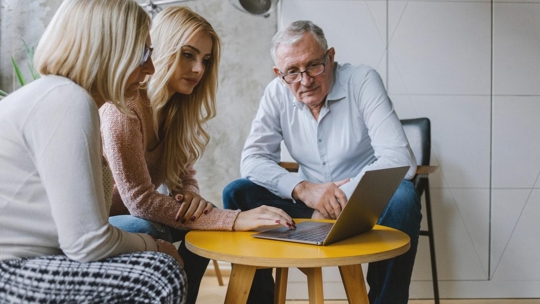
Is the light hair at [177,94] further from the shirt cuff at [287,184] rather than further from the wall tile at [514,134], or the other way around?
the wall tile at [514,134]

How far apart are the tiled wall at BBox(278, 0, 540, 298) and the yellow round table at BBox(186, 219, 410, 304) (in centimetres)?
131

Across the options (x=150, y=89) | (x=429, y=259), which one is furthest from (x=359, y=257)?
(x=429, y=259)

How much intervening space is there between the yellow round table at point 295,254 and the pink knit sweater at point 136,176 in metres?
0.09

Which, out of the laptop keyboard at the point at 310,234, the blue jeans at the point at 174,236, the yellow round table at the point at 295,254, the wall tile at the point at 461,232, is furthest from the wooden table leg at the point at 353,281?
the wall tile at the point at 461,232

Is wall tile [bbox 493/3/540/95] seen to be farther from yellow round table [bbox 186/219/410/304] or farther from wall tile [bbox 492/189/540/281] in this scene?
yellow round table [bbox 186/219/410/304]

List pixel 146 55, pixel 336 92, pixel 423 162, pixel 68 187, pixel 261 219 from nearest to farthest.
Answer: pixel 68 187, pixel 146 55, pixel 261 219, pixel 336 92, pixel 423 162

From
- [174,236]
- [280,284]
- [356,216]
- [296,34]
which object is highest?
[296,34]

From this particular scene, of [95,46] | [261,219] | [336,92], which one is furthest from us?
[336,92]

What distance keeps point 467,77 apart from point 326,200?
1.29 m

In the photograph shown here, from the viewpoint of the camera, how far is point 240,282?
4.18 ft

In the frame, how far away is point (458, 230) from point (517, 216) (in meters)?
0.31

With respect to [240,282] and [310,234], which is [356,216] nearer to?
[310,234]

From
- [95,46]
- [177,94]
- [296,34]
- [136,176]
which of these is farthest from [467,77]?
[95,46]

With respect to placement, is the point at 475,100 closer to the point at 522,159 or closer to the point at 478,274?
the point at 522,159
